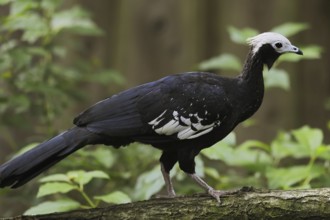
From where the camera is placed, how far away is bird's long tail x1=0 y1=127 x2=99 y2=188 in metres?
2.69

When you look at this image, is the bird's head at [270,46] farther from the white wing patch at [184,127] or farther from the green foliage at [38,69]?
the green foliage at [38,69]

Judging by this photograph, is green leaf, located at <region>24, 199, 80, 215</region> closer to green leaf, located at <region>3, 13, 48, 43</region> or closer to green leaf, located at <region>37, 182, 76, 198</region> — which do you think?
green leaf, located at <region>37, 182, 76, 198</region>

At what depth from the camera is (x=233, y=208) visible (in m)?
2.72

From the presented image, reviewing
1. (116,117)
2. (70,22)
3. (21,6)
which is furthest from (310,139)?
(21,6)

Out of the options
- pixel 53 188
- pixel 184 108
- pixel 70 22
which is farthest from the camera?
pixel 70 22

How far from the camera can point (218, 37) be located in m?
6.29

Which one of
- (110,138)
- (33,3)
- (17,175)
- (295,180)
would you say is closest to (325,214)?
(295,180)

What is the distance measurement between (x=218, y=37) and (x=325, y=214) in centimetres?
381

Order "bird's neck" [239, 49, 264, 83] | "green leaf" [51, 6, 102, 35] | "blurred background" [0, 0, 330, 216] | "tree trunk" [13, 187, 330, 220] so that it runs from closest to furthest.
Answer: "tree trunk" [13, 187, 330, 220]
"bird's neck" [239, 49, 264, 83]
"green leaf" [51, 6, 102, 35]
"blurred background" [0, 0, 330, 216]

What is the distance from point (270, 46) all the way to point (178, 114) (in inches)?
21.2

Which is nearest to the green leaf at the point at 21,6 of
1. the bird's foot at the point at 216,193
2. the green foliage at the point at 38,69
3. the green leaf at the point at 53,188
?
the green foliage at the point at 38,69

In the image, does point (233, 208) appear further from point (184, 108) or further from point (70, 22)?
point (70, 22)

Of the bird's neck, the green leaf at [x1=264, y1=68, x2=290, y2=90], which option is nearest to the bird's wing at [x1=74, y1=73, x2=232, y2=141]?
the bird's neck

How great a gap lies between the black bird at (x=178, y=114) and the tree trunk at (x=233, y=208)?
0.24 ft
